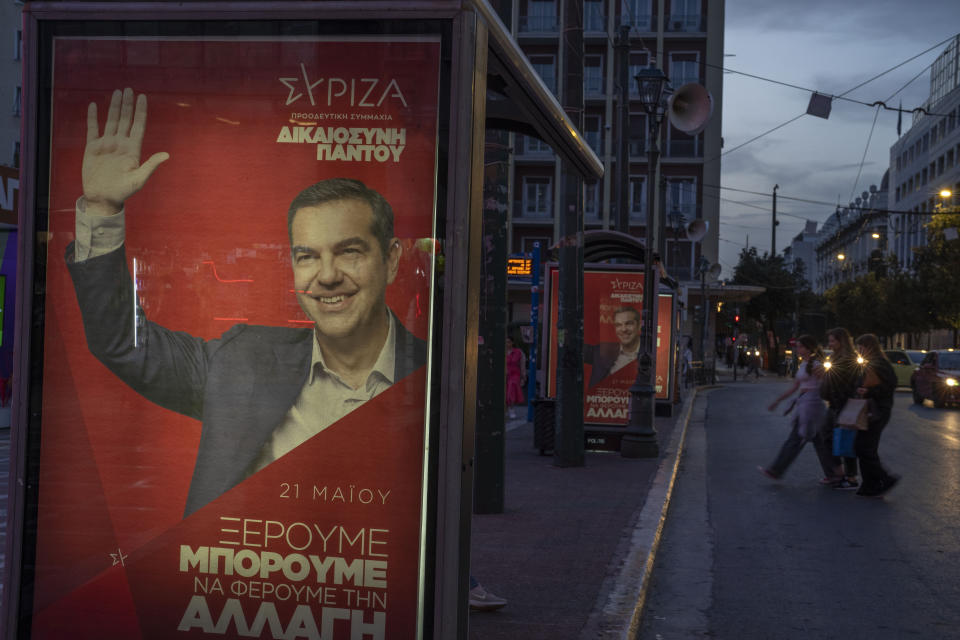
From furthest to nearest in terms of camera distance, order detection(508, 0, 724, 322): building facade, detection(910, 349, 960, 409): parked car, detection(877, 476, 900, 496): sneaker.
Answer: detection(508, 0, 724, 322): building facade
detection(910, 349, 960, 409): parked car
detection(877, 476, 900, 496): sneaker

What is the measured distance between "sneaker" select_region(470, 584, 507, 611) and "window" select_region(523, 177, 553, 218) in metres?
57.9

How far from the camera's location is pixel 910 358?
4225 centimetres

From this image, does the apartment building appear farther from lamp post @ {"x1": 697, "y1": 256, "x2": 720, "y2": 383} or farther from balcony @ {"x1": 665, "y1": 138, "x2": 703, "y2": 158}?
balcony @ {"x1": 665, "y1": 138, "x2": 703, "y2": 158}

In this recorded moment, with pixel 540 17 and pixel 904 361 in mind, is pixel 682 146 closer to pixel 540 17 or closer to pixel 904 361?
pixel 540 17

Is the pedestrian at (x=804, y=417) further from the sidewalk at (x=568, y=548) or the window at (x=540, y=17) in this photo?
the window at (x=540, y=17)

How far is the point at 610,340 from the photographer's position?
56.0 feet

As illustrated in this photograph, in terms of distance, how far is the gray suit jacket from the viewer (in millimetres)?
3869

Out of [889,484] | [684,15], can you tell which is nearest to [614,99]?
[684,15]

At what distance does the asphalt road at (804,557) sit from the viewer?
264 inches

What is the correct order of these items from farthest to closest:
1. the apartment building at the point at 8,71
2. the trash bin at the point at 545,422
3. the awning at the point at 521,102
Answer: the apartment building at the point at 8,71
the trash bin at the point at 545,422
the awning at the point at 521,102

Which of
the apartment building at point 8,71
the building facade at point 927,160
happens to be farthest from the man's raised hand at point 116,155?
the building facade at point 927,160

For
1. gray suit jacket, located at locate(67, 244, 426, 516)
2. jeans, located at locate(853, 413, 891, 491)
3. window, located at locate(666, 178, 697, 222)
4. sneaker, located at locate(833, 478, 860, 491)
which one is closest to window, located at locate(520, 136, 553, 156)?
window, located at locate(666, 178, 697, 222)

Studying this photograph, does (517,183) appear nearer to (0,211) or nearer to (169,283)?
(0,211)

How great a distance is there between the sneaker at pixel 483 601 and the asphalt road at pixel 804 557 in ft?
3.18
